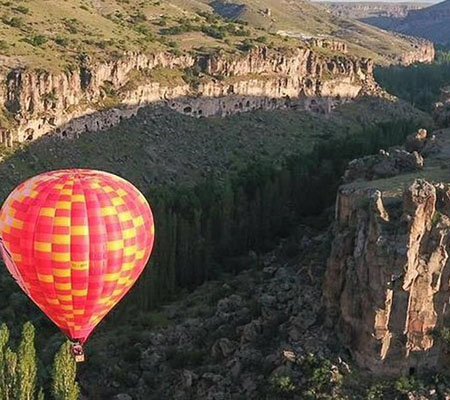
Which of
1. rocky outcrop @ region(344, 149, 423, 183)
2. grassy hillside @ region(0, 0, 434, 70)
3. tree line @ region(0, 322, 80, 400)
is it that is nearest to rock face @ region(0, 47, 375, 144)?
grassy hillside @ region(0, 0, 434, 70)

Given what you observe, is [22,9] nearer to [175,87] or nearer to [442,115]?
[175,87]

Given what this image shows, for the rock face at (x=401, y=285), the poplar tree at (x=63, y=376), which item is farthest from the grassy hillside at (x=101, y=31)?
the rock face at (x=401, y=285)

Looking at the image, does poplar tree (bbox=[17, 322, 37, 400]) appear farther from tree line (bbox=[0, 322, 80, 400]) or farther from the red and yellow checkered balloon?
the red and yellow checkered balloon

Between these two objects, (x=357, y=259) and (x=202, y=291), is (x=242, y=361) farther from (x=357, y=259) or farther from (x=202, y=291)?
(x=202, y=291)

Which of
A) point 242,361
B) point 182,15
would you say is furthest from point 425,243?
point 182,15

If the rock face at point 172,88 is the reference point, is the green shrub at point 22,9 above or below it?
above

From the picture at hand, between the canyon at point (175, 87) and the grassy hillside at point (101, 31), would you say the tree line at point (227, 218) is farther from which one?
the grassy hillside at point (101, 31)

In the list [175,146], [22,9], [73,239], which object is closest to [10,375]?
[73,239]
